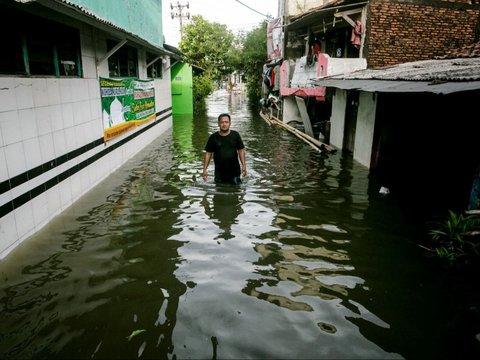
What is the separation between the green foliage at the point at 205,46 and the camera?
27578 mm

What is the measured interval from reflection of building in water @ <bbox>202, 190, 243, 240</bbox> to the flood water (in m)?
0.04

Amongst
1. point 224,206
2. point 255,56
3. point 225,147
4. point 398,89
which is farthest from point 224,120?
point 255,56

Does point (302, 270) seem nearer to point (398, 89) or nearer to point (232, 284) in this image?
point (232, 284)

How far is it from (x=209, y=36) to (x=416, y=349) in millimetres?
29470

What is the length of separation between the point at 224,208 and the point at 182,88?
16846 mm

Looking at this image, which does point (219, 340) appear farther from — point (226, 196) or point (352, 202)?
point (352, 202)

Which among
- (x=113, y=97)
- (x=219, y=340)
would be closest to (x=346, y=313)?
(x=219, y=340)

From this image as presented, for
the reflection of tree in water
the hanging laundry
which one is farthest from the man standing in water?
the hanging laundry

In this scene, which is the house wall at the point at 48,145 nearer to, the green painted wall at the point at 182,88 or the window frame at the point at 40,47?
the window frame at the point at 40,47

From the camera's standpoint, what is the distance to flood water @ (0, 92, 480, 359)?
10.3ft

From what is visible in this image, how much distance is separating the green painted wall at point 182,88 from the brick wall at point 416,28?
39.9ft

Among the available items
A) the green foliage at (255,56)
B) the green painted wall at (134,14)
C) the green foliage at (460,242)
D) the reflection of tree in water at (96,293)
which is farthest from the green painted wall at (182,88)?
the green foliage at (460,242)

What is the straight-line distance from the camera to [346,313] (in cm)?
360

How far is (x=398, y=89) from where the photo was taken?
6.25 m
